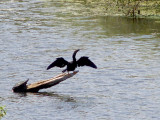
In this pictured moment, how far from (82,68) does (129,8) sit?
15545 millimetres

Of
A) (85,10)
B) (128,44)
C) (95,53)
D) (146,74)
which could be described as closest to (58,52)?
(95,53)

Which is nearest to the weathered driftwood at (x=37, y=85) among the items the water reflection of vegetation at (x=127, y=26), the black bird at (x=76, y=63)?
the black bird at (x=76, y=63)

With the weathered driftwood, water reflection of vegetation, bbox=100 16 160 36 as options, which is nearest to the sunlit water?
water reflection of vegetation, bbox=100 16 160 36

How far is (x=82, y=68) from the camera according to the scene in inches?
950

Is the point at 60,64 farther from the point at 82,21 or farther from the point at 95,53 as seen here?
the point at 82,21

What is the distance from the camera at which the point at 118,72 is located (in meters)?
22.6

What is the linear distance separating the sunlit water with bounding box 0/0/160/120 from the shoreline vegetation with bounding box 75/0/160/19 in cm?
99

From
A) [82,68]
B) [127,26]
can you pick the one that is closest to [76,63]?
[82,68]

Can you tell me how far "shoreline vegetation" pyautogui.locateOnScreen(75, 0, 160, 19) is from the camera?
125ft

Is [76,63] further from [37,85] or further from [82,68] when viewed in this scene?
[82,68]

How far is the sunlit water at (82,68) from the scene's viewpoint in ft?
55.9

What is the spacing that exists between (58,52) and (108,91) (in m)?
8.30

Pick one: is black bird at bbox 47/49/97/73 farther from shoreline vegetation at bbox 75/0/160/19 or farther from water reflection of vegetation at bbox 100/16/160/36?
shoreline vegetation at bbox 75/0/160/19

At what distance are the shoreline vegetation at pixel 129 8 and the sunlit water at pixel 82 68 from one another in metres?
0.99
